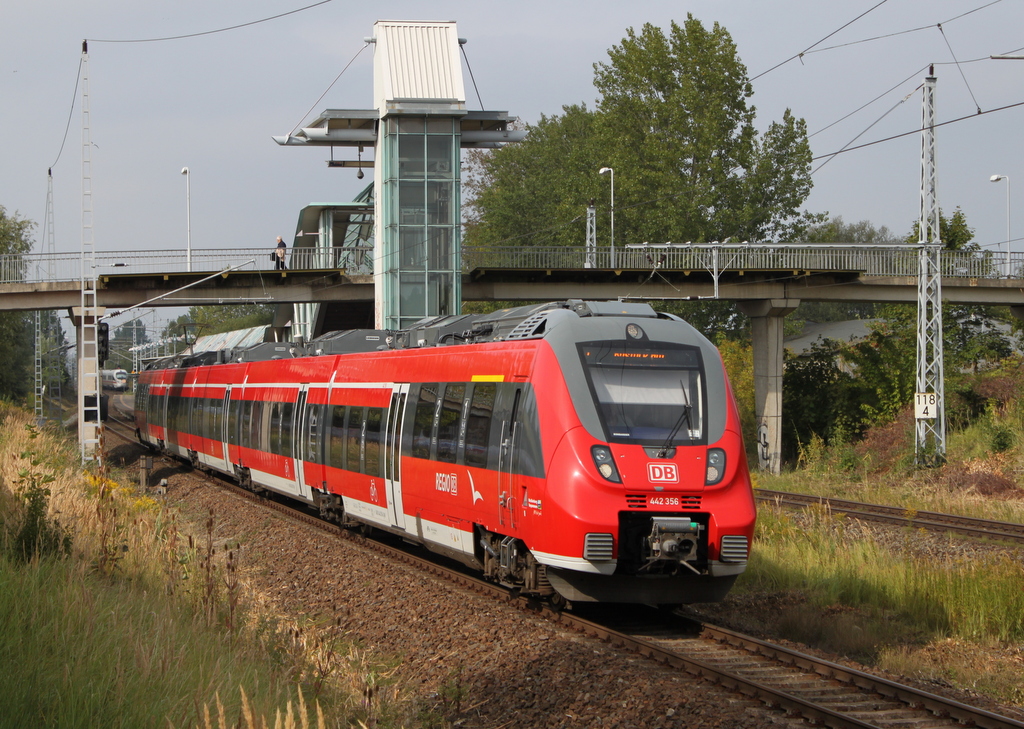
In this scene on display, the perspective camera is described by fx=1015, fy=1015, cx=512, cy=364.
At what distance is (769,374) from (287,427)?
65.8 feet

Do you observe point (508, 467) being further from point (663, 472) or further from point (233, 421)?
point (233, 421)

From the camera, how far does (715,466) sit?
31.1ft

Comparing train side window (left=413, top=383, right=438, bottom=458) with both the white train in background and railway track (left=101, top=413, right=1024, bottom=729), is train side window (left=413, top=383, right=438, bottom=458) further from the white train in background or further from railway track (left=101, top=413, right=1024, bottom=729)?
the white train in background

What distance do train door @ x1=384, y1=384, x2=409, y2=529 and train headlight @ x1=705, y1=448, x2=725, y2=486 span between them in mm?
5262

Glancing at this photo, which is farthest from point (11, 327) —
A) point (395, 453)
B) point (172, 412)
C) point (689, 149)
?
point (395, 453)

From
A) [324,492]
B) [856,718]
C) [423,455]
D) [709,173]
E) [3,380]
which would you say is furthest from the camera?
[3,380]

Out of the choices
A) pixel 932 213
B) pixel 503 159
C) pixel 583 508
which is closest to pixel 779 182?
pixel 932 213

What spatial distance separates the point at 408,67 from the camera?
108 ft

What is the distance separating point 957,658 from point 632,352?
412 centimetres

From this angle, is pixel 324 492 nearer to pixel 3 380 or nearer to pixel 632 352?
pixel 632 352

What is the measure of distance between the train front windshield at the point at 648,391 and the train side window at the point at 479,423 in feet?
5.07

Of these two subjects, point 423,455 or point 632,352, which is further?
point 423,455

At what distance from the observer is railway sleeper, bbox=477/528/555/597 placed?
1009cm

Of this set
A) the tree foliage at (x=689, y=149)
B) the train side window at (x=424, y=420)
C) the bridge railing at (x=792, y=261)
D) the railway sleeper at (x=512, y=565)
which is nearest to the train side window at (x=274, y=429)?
the train side window at (x=424, y=420)
